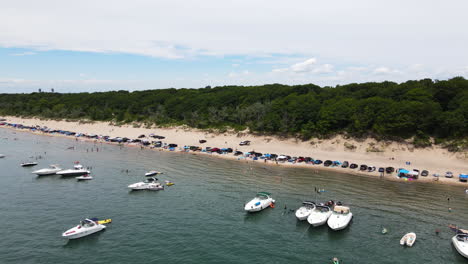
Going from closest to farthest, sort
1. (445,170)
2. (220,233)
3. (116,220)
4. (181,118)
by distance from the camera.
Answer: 1. (220,233)
2. (116,220)
3. (445,170)
4. (181,118)

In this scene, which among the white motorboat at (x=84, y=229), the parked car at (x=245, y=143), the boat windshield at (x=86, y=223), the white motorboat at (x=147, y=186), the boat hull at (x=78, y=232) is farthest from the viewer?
the parked car at (x=245, y=143)

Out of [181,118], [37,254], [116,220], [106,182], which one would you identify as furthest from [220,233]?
[181,118]

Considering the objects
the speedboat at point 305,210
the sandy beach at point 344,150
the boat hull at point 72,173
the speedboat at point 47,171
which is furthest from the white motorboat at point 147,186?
the sandy beach at point 344,150

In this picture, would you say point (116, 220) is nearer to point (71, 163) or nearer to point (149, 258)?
point (149, 258)

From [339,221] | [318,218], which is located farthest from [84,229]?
[339,221]

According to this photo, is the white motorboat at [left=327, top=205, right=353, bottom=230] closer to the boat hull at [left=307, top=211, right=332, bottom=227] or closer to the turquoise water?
the boat hull at [left=307, top=211, right=332, bottom=227]

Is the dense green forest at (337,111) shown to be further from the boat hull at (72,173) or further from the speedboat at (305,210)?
the boat hull at (72,173)
